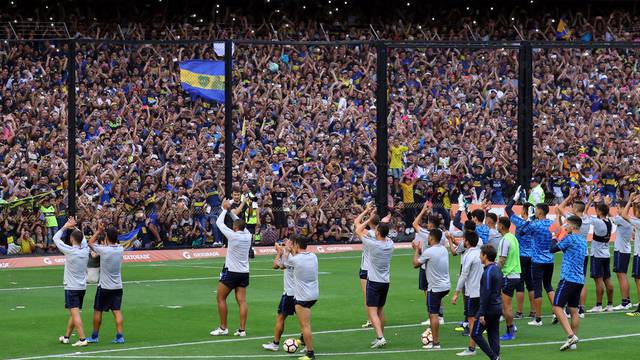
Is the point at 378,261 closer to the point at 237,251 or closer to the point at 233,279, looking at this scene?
the point at 237,251

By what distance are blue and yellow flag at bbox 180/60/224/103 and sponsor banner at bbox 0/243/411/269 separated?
4656 millimetres

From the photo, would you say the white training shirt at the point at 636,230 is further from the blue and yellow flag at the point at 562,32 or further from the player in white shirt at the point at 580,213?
the blue and yellow flag at the point at 562,32

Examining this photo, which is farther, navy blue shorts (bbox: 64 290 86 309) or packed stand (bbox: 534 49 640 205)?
packed stand (bbox: 534 49 640 205)

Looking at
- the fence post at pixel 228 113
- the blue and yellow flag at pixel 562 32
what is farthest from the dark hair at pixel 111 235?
the blue and yellow flag at pixel 562 32

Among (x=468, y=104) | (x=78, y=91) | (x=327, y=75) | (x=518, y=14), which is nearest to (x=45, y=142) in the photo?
(x=78, y=91)

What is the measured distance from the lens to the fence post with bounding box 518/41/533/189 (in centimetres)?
3281

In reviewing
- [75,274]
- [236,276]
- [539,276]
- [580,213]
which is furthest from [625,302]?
[75,274]

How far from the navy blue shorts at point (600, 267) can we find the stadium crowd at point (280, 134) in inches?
468

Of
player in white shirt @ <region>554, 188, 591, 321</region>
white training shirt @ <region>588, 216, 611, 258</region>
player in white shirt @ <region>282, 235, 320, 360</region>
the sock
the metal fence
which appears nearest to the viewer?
player in white shirt @ <region>282, 235, 320, 360</region>

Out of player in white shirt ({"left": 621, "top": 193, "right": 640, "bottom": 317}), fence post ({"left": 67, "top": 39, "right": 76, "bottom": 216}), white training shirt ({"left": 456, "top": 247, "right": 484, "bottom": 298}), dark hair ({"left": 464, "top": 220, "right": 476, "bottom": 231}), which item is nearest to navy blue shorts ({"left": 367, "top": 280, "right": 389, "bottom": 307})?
white training shirt ({"left": 456, "top": 247, "right": 484, "bottom": 298})

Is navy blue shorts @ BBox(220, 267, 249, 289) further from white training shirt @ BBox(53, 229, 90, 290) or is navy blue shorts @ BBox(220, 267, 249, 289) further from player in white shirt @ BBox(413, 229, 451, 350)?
player in white shirt @ BBox(413, 229, 451, 350)

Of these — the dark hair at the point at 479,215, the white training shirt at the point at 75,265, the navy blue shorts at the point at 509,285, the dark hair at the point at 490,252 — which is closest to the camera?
the dark hair at the point at 490,252

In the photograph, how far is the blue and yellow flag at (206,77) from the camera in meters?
34.2

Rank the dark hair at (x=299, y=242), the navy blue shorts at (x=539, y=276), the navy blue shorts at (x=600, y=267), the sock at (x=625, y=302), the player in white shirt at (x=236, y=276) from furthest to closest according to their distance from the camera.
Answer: the sock at (x=625, y=302)
the navy blue shorts at (x=600, y=267)
the navy blue shorts at (x=539, y=276)
the player in white shirt at (x=236, y=276)
the dark hair at (x=299, y=242)
